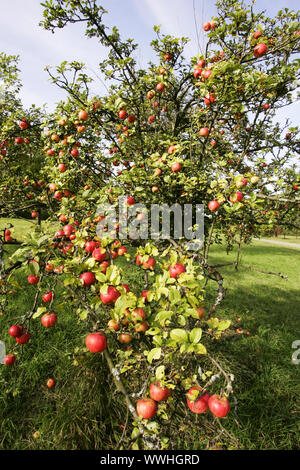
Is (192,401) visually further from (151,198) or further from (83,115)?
(83,115)

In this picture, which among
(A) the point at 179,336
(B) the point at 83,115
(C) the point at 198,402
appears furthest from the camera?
(B) the point at 83,115

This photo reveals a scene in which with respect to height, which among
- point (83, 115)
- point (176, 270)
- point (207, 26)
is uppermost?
point (207, 26)

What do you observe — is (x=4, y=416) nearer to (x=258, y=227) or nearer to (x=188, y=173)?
(x=188, y=173)

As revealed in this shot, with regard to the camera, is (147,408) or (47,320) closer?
(147,408)

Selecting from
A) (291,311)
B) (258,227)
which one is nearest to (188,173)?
(258,227)

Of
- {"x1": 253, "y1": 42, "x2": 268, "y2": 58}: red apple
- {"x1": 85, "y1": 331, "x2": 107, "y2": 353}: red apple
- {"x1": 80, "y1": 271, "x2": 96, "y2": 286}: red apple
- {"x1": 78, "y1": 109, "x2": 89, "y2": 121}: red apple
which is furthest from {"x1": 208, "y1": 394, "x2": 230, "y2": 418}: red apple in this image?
{"x1": 253, "y1": 42, "x2": 268, "y2": 58}: red apple

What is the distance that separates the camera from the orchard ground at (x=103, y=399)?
1925mm

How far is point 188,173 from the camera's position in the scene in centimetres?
269

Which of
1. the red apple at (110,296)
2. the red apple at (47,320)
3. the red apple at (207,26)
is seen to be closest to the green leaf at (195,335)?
the red apple at (110,296)

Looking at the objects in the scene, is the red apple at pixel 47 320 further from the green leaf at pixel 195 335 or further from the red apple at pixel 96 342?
the green leaf at pixel 195 335

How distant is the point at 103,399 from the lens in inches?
89.1

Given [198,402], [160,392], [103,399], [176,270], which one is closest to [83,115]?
[176,270]

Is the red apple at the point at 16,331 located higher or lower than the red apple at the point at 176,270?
lower
